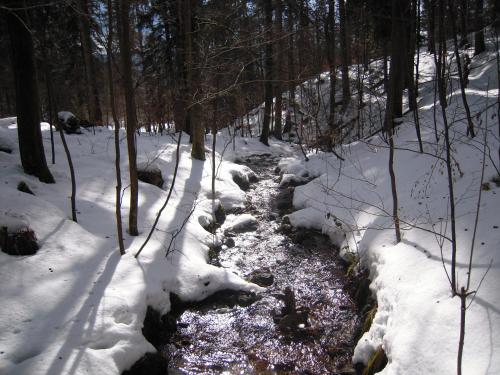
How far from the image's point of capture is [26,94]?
6586 mm

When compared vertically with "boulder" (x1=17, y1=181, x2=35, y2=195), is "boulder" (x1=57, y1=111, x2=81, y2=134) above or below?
above

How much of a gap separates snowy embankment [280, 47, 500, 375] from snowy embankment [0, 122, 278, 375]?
2204 millimetres

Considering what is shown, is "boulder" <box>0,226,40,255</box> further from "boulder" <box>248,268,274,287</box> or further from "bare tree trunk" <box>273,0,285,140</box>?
"bare tree trunk" <box>273,0,285,140</box>

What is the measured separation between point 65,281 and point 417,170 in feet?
22.1

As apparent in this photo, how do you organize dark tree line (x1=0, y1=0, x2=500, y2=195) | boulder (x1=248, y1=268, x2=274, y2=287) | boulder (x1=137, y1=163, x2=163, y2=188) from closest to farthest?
dark tree line (x1=0, y1=0, x2=500, y2=195) → boulder (x1=248, y1=268, x2=274, y2=287) → boulder (x1=137, y1=163, x2=163, y2=188)

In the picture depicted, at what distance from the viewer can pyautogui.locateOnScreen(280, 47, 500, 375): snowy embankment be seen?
3.30m

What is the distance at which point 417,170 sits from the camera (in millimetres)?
7742

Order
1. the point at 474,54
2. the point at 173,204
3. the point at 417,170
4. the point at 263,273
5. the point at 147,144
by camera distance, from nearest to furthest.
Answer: the point at 263,273 → the point at 417,170 → the point at 173,204 → the point at 147,144 → the point at 474,54

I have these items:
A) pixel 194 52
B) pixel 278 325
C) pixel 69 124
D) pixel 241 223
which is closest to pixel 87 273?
pixel 278 325

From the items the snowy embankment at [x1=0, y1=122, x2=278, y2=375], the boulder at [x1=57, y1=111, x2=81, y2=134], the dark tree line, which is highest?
the dark tree line

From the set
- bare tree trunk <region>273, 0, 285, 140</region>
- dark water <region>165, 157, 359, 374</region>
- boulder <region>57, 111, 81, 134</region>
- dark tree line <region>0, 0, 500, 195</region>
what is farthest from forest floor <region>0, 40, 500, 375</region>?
bare tree trunk <region>273, 0, 285, 140</region>

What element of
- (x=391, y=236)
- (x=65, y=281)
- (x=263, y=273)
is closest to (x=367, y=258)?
(x=391, y=236)

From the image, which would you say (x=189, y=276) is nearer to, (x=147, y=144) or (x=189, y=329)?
(x=189, y=329)

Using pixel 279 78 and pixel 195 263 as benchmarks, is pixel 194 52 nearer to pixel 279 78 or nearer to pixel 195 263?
pixel 195 263
